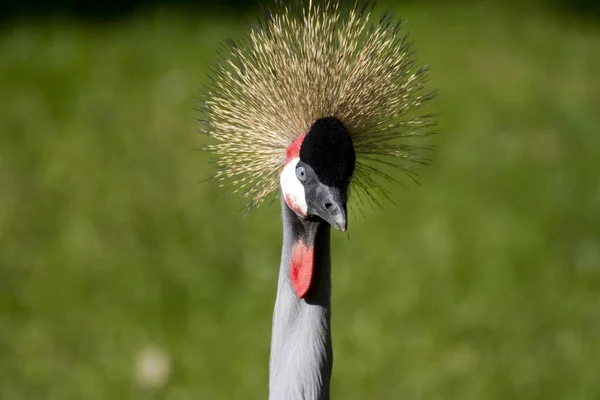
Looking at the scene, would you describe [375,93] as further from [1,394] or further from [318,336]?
[1,394]

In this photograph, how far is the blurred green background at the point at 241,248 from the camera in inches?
94.0

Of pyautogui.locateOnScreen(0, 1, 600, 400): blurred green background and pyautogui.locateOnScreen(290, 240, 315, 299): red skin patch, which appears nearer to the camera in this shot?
pyautogui.locateOnScreen(290, 240, 315, 299): red skin patch

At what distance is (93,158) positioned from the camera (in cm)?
312

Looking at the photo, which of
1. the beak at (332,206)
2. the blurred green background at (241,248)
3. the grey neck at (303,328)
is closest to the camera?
the beak at (332,206)

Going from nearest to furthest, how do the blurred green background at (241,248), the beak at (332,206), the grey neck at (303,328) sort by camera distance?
the beak at (332,206) → the grey neck at (303,328) → the blurred green background at (241,248)

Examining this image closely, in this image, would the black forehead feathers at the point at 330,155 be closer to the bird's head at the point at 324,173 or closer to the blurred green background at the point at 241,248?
the bird's head at the point at 324,173

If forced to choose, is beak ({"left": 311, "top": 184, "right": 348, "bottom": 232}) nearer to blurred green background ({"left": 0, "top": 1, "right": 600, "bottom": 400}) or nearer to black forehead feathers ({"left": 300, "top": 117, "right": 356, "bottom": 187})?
black forehead feathers ({"left": 300, "top": 117, "right": 356, "bottom": 187})

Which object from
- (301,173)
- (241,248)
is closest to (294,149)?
(301,173)

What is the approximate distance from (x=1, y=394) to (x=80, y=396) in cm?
19

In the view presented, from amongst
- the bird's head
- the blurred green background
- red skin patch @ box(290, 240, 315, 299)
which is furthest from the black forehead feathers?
the blurred green background

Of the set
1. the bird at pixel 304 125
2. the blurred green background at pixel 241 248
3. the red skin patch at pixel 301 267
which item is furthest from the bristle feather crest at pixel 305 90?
the blurred green background at pixel 241 248

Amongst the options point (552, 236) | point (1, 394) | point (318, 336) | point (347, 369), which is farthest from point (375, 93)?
point (552, 236)

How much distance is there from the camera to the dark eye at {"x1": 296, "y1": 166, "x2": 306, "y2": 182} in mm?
1279

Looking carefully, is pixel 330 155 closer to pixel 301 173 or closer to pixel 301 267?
pixel 301 173
